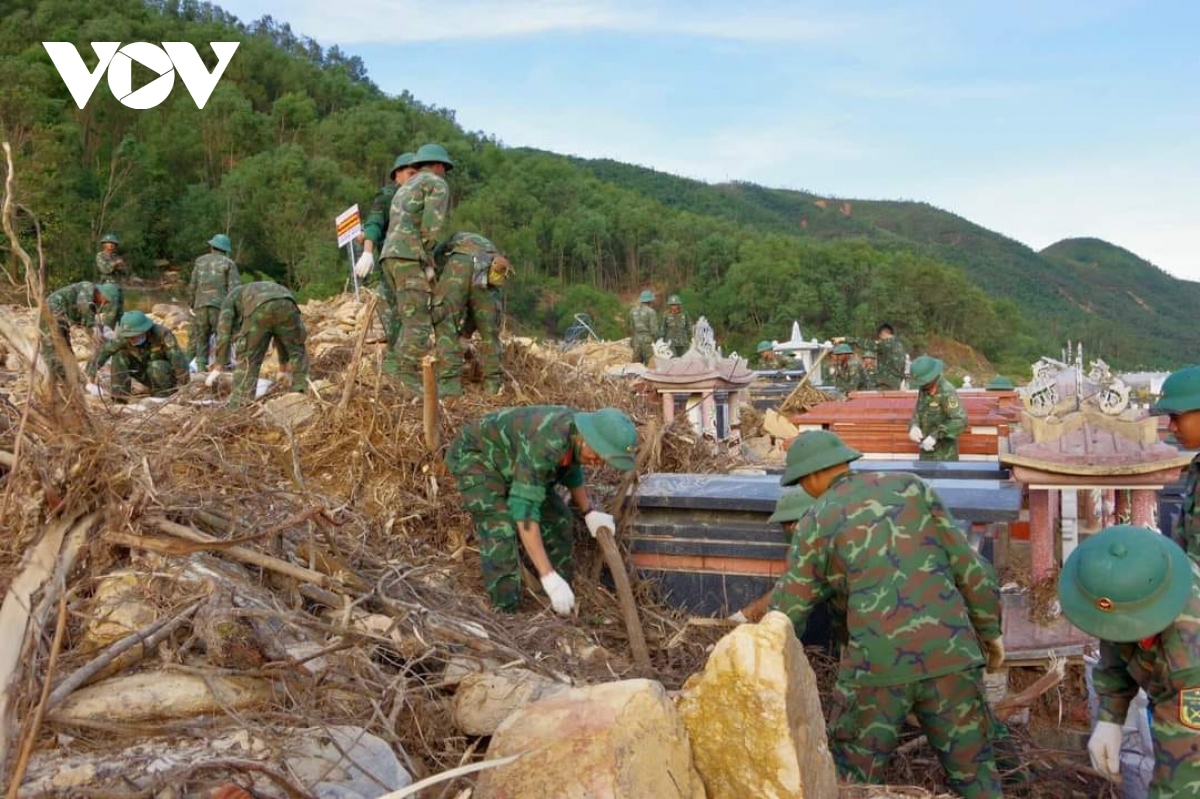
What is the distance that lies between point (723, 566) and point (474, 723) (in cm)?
180

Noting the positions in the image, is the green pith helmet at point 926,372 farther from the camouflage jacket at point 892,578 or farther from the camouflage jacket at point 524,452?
the camouflage jacket at point 892,578

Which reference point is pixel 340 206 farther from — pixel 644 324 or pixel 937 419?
pixel 937 419

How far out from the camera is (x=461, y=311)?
5934mm

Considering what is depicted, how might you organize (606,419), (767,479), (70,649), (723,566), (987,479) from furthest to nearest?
(987,479) < (767,479) < (723,566) < (606,419) < (70,649)

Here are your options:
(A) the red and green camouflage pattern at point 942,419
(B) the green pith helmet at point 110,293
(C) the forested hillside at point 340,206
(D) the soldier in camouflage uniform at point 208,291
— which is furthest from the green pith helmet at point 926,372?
(C) the forested hillside at point 340,206

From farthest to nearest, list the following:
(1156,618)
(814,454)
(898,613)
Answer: (814,454), (898,613), (1156,618)

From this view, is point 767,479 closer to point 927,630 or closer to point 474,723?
point 927,630

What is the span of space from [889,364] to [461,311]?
10.3 m

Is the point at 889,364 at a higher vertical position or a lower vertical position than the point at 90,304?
lower

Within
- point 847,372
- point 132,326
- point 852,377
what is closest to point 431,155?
→ point 132,326

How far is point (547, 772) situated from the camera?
2.17 meters

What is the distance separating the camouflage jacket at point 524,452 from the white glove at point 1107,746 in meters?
2.15

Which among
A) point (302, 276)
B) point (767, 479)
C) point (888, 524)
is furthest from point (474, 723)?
point (302, 276)

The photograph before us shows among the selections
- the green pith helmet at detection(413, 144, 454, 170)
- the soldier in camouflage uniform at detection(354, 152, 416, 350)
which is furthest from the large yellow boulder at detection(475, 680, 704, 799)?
the green pith helmet at detection(413, 144, 454, 170)
